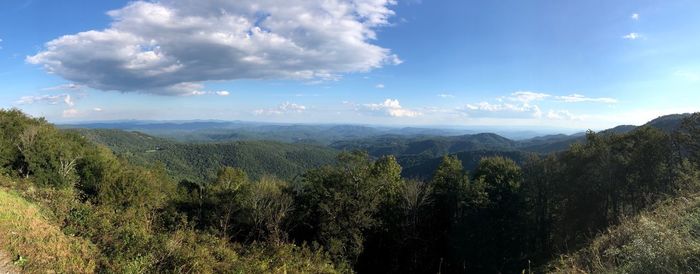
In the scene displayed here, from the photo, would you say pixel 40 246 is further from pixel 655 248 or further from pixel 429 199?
pixel 429 199

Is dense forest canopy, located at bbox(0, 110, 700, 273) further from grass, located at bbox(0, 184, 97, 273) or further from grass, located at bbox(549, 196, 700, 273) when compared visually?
grass, located at bbox(549, 196, 700, 273)

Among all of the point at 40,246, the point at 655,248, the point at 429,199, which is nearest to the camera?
the point at 655,248

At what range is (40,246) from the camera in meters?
8.80

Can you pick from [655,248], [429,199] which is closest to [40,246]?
[655,248]

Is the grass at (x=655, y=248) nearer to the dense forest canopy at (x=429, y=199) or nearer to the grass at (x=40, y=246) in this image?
the grass at (x=40, y=246)

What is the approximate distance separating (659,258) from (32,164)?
1468 inches

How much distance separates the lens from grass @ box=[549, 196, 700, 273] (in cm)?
507

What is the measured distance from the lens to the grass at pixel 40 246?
26.6 feet

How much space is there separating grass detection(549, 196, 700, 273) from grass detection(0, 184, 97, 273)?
9914 millimetres

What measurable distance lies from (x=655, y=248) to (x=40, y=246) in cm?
1192

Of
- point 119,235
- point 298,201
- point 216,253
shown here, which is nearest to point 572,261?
point 216,253

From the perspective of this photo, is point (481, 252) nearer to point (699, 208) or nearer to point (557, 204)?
point (557, 204)

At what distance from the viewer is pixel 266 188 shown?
32.8m

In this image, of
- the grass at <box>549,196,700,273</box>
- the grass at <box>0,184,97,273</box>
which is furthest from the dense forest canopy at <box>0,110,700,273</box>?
the grass at <box>549,196,700,273</box>
